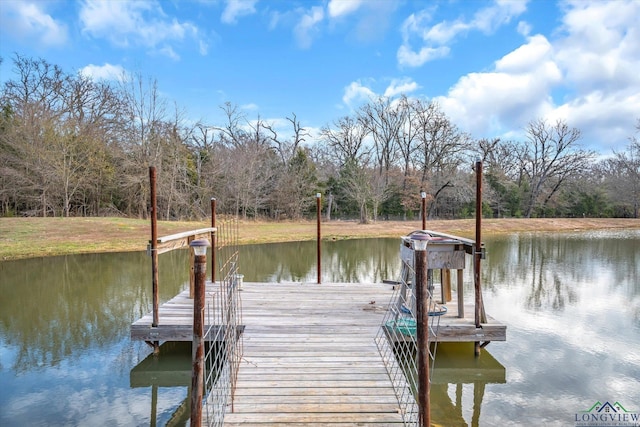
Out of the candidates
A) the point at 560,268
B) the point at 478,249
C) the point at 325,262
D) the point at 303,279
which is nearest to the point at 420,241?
the point at 478,249

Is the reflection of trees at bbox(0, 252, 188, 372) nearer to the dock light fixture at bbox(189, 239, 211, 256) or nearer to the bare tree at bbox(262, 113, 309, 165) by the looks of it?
the dock light fixture at bbox(189, 239, 211, 256)

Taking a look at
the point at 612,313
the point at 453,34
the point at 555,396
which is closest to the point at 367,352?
the point at 555,396

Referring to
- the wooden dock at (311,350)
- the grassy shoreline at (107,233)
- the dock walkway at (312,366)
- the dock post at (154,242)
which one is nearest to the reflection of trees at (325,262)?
the grassy shoreline at (107,233)

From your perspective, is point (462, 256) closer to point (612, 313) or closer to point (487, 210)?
point (612, 313)

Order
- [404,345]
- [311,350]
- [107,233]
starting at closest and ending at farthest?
1. [311,350]
2. [404,345]
3. [107,233]

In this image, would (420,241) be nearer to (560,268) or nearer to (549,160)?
(560,268)

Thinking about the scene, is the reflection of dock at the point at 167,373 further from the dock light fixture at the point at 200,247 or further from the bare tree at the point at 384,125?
the bare tree at the point at 384,125

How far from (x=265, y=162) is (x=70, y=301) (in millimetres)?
21938

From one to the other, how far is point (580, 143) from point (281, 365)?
37.3m

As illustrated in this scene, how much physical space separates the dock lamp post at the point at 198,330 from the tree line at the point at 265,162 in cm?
2041

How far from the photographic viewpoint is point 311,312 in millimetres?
5355

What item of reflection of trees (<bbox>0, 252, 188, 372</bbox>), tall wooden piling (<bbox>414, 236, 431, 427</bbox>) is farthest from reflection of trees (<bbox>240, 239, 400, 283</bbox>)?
tall wooden piling (<bbox>414, 236, 431, 427</bbox>)

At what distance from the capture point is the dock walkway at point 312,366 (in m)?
2.87

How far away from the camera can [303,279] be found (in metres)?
9.87
